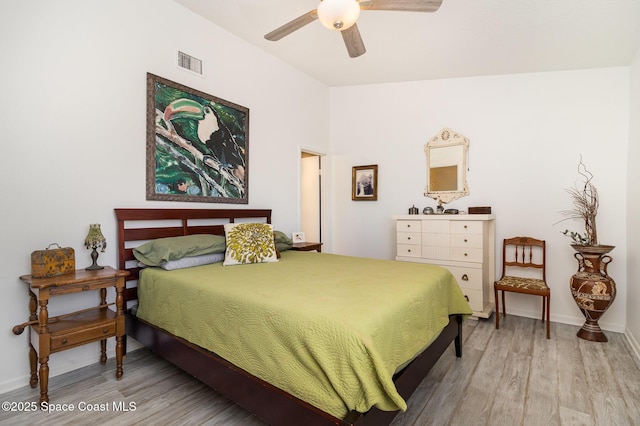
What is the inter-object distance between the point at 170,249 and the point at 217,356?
101 centimetres

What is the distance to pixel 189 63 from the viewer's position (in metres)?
3.04

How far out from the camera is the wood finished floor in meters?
1.81

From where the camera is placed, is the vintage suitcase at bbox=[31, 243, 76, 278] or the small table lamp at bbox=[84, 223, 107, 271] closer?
the vintage suitcase at bbox=[31, 243, 76, 278]

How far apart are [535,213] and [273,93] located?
11.0 ft

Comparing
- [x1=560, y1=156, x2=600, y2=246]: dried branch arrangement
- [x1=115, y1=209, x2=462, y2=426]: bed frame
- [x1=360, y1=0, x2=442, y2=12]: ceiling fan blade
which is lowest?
→ [x1=115, y1=209, x2=462, y2=426]: bed frame

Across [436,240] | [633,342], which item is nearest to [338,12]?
[436,240]

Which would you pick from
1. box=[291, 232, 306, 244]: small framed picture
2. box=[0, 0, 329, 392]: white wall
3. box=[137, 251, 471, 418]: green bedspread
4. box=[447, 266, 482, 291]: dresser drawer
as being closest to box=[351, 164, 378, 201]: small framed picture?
box=[291, 232, 306, 244]: small framed picture

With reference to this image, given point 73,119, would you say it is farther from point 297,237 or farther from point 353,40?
point 297,237

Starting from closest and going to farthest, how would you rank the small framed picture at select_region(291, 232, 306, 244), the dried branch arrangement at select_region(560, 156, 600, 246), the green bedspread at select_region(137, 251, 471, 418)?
the green bedspread at select_region(137, 251, 471, 418) < the dried branch arrangement at select_region(560, 156, 600, 246) < the small framed picture at select_region(291, 232, 306, 244)

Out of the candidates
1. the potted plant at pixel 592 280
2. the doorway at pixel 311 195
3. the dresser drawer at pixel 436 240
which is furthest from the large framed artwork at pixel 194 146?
the potted plant at pixel 592 280

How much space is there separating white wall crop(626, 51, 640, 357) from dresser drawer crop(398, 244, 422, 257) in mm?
1883

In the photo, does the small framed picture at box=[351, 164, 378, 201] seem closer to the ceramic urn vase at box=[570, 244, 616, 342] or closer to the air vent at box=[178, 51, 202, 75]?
the ceramic urn vase at box=[570, 244, 616, 342]

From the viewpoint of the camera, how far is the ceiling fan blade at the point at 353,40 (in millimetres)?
2174

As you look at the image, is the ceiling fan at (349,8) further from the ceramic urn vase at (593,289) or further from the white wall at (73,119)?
the ceramic urn vase at (593,289)
